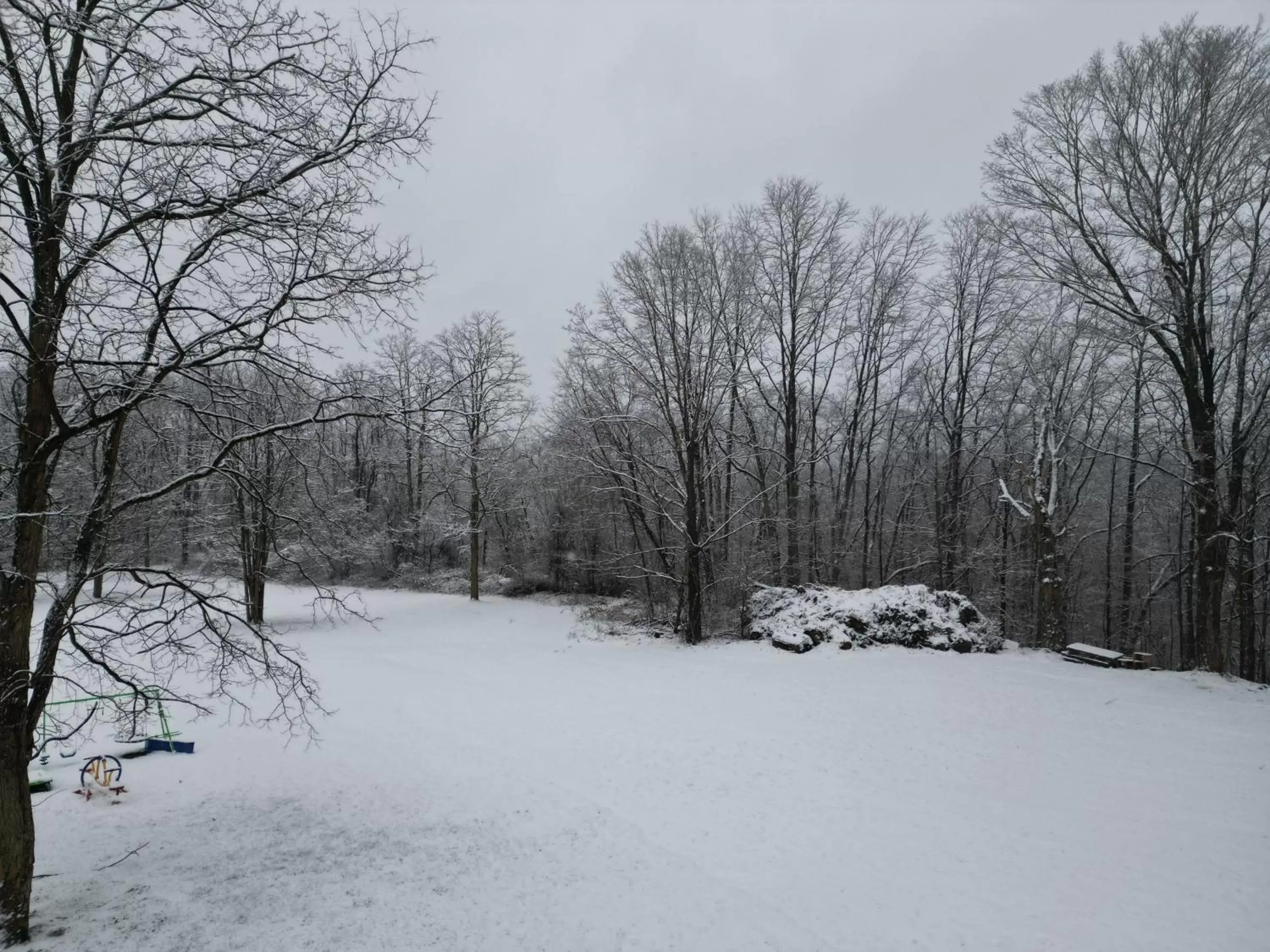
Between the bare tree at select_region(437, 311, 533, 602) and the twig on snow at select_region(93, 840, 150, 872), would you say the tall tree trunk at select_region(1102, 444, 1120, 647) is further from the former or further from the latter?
the twig on snow at select_region(93, 840, 150, 872)

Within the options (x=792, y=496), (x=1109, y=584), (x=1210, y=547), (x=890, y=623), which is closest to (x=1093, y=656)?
(x=1210, y=547)

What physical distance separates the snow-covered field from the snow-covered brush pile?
2.41 meters

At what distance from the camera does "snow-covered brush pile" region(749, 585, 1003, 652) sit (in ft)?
42.8

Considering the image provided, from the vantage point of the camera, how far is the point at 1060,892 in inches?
190

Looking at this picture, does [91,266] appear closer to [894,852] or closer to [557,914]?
[557,914]

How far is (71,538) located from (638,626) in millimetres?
13489

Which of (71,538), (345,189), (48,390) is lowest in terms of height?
(71,538)

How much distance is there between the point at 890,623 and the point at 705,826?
8.78 m

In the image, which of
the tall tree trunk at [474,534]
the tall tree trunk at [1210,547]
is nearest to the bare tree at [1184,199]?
the tall tree trunk at [1210,547]

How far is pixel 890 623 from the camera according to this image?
13.3 meters

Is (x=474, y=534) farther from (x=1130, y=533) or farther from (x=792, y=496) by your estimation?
(x=1130, y=533)

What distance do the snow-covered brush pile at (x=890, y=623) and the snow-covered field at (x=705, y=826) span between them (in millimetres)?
2410

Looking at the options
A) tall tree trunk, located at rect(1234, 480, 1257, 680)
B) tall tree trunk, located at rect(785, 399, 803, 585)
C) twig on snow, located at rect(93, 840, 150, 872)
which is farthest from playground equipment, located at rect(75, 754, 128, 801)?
tall tree trunk, located at rect(1234, 480, 1257, 680)

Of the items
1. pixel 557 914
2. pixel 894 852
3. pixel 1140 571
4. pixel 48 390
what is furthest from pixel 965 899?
pixel 1140 571
